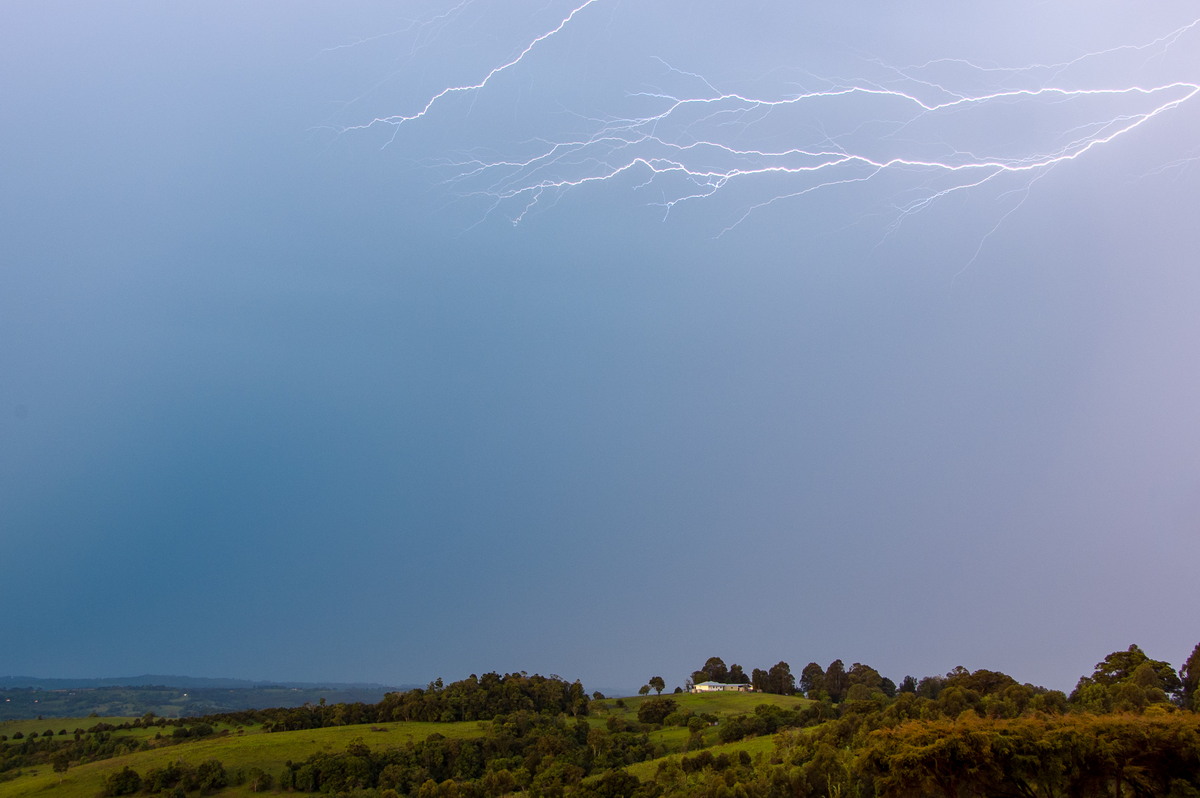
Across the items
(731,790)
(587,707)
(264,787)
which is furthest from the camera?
(587,707)

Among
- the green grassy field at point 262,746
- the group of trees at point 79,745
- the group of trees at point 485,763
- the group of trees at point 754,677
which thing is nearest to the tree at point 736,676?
the group of trees at point 754,677

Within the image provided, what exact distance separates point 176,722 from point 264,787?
27960 millimetres

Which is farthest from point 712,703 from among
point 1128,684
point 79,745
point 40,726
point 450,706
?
point 40,726

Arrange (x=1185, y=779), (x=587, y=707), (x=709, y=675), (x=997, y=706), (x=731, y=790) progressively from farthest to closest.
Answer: (x=709, y=675) → (x=587, y=707) → (x=997, y=706) → (x=731, y=790) → (x=1185, y=779)

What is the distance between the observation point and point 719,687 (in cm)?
8581

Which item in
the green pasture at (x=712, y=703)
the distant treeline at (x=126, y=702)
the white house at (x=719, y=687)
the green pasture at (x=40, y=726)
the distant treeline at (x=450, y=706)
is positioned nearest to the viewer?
the distant treeline at (x=450, y=706)

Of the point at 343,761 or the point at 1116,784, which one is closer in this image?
the point at 1116,784

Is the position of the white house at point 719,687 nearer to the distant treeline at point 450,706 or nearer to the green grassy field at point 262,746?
the green grassy field at point 262,746

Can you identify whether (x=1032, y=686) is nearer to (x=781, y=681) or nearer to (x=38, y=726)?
(x=781, y=681)

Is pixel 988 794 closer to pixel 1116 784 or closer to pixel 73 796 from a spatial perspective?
pixel 1116 784

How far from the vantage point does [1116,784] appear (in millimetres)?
25750

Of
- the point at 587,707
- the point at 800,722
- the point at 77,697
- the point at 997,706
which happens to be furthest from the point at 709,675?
the point at 77,697

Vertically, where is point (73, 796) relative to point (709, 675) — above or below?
below

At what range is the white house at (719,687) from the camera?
8394cm
